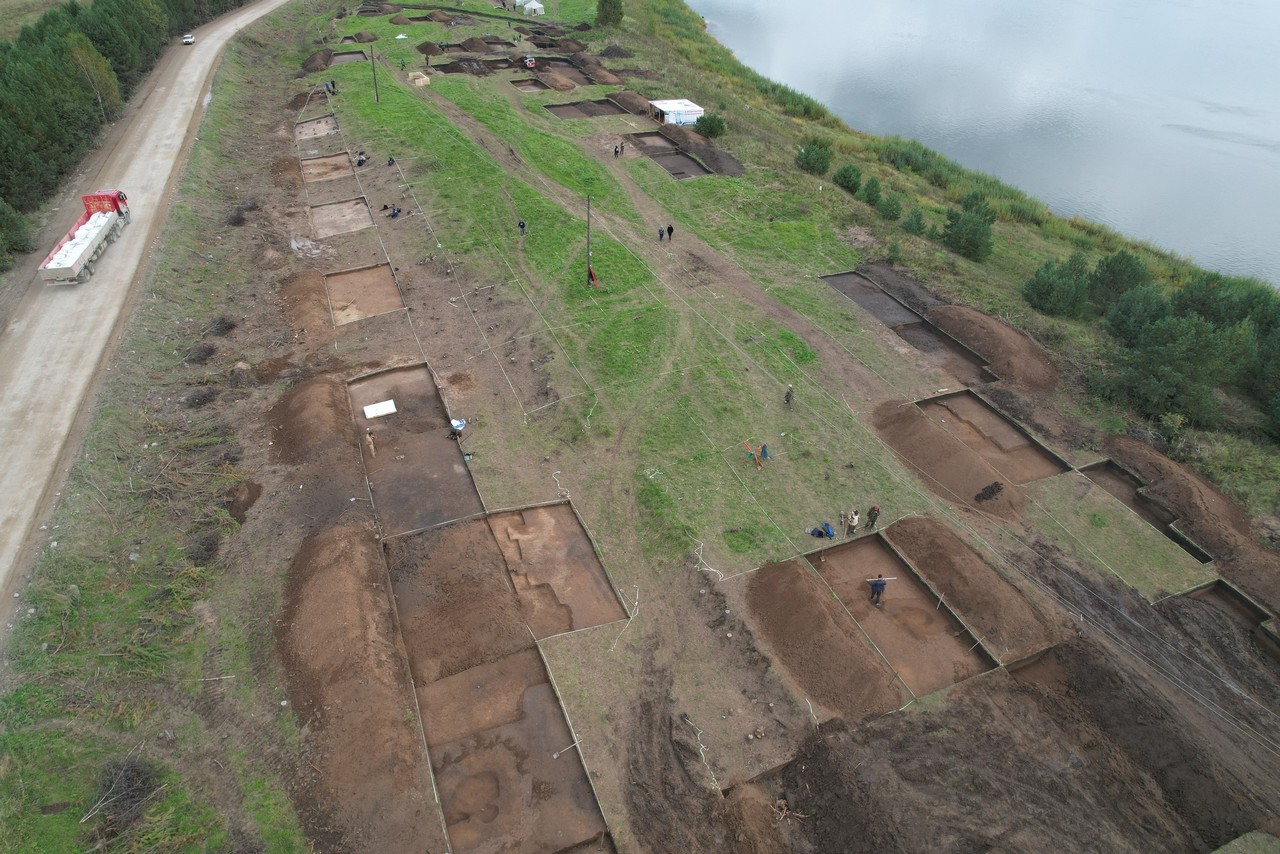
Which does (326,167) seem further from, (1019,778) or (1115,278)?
(1019,778)

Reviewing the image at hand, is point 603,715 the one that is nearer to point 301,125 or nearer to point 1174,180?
point 301,125

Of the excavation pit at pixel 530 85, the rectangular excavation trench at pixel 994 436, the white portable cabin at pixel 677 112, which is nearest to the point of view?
the rectangular excavation trench at pixel 994 436

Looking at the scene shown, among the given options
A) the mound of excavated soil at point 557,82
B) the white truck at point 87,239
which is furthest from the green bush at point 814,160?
the white truck at point 87,239

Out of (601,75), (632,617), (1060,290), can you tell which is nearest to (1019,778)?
(632,617)

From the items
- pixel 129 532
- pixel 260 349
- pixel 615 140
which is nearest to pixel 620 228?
pixel 615 140

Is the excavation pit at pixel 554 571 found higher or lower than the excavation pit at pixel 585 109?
lower

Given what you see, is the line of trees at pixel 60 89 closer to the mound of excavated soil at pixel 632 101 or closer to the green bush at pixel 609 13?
the mound of excavated soil at pixel 632 101

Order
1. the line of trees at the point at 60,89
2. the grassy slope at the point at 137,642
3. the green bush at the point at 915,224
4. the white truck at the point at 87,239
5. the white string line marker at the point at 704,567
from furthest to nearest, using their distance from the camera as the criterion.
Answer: the green bush at the point at 915,224 < the line of trees at the point at 60,89 < the white truck at the point at 87,239 < the white string line marker at the point at 704,567 < the grassy slope at the point at 137,642
